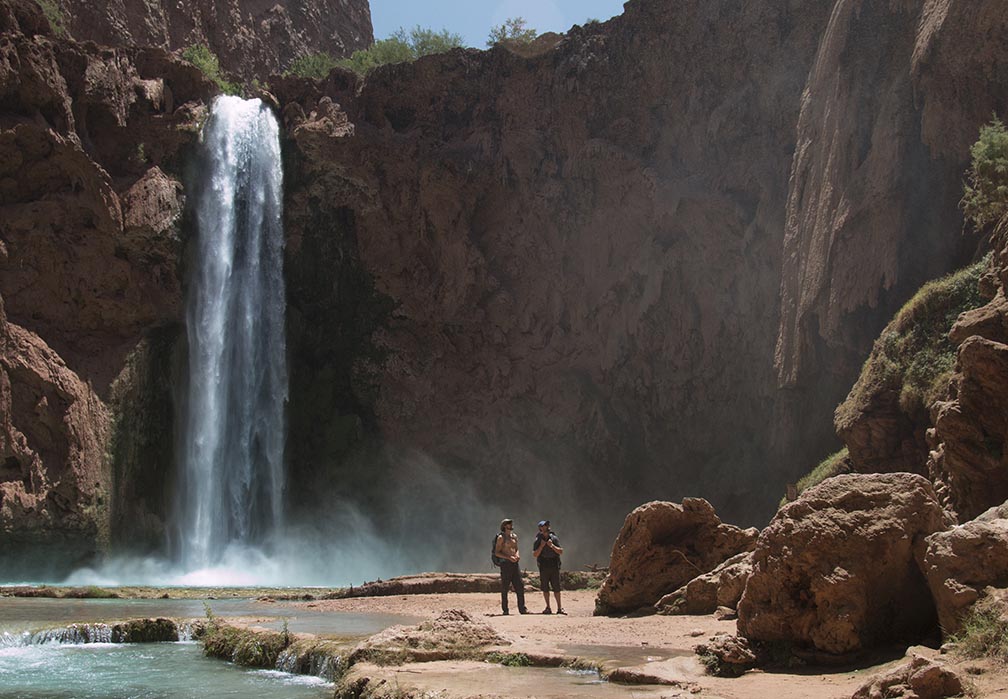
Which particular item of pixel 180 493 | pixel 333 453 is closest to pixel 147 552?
pixel 180 493

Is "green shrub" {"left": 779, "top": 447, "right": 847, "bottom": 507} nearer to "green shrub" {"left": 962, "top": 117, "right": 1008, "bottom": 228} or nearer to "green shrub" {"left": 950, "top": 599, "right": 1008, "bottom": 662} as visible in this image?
"green shrub" {"left": 962, "top": 117, "right": 1008, "bottom": 228}

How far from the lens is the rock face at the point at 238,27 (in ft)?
140

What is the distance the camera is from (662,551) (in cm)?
1488

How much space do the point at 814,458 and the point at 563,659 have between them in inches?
980

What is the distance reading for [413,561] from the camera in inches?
Answer: 1469

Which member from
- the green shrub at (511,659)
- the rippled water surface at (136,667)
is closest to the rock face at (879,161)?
the rippled water surface at (136,667)

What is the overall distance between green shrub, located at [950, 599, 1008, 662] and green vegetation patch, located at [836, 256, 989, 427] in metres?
12.8

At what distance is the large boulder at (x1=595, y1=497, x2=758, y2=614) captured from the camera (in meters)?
14.6

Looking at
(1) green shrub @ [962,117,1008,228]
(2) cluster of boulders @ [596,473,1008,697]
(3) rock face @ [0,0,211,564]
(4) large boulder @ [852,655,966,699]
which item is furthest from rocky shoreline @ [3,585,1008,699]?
(3) rock face @ [0,0,211,564]

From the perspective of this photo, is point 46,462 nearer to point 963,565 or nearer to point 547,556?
point 547,556

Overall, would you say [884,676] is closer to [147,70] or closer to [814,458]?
[814,458]

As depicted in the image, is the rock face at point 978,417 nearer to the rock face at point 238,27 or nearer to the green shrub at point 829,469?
the green shrub at point 829,469

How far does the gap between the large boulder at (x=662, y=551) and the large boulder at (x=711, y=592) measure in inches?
21.2

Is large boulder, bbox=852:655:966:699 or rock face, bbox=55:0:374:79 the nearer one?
large boulder, bbox=852:655:966:699
